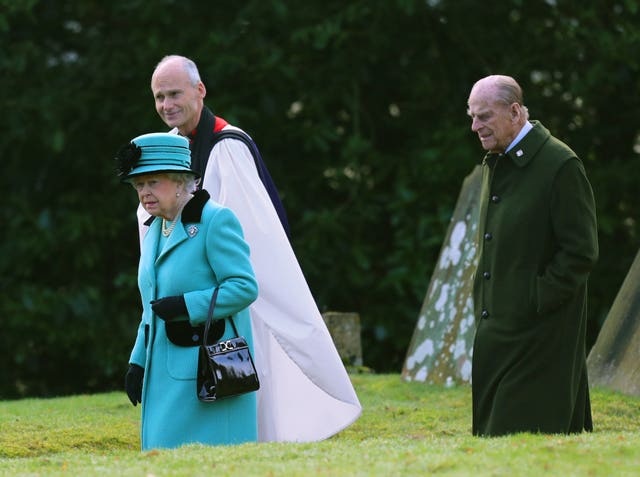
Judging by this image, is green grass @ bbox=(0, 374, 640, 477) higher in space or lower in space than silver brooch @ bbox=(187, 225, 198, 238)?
lower

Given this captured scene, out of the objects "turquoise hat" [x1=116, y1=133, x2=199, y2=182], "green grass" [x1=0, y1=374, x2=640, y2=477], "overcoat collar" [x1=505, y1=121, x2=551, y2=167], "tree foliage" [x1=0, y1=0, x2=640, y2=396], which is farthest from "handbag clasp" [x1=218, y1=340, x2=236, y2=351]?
"tree foliage" [x1=0, y1=0, x2=640, y2=396]

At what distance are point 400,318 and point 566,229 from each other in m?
8.73

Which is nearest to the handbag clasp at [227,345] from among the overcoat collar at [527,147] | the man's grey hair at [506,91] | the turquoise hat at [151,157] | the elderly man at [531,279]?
the turquoise hat at [151,157]

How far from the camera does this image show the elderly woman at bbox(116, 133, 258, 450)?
5.73m

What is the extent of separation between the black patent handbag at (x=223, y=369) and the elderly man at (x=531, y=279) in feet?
3.75

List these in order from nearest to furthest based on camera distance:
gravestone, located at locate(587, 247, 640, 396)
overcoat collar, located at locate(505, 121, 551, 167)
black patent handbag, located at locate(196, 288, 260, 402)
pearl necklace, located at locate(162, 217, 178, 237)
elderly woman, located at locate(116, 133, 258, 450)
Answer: black patent handbag, located at locate(196, 288, 260, 402) < elderly woman, located at locate(116, 133, 258, 450) < pearl necklace, located at locate(162, 217, 178, 237) < overcoat collar, located at locate(505, 121, 551, 167) < gravestone, located at locate(587, 247, 640, 396)

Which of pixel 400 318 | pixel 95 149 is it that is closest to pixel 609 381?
pixel 400 318

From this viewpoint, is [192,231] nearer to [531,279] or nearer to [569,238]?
[531,279]

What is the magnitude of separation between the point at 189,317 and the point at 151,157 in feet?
2.46

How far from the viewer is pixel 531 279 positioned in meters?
5.96

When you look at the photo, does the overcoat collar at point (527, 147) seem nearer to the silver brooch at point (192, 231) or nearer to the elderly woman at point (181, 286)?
the elderly woman at point (181, 286)

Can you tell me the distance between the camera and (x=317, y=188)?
15266mm

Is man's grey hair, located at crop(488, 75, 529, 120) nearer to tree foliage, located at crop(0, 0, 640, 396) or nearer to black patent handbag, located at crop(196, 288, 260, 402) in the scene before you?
black patent handbag, located at crop(196, 288, 260, 402)

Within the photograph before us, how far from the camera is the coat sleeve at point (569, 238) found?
5.82m
